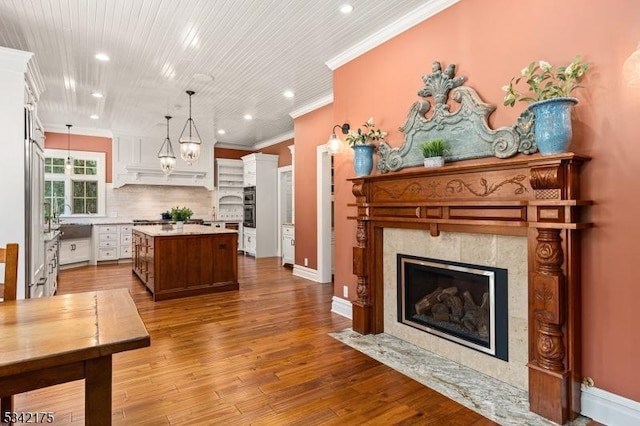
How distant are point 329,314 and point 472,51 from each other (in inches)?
123

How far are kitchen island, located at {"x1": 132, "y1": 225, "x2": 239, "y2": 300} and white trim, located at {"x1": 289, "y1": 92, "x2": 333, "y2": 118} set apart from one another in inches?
100

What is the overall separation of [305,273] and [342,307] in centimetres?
227

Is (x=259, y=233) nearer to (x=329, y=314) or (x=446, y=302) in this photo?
(x=329, y=314)

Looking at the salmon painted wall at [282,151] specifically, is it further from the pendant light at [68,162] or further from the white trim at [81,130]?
the pendant light at [68,162]

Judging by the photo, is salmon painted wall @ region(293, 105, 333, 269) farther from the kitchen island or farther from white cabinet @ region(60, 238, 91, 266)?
white cabinet @ region(60, 238, 91, 266)

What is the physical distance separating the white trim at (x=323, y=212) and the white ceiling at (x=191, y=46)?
105 centimetres

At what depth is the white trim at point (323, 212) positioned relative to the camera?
5.86m

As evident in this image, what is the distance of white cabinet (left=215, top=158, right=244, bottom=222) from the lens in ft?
31.7

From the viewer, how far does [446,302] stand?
3.00 meters

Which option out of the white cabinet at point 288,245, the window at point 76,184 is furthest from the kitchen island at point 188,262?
the window at point 76,184

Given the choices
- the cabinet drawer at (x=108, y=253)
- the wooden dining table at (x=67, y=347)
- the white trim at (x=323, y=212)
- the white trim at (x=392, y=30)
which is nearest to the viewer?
the wooden dining table at (x=67, y=347)

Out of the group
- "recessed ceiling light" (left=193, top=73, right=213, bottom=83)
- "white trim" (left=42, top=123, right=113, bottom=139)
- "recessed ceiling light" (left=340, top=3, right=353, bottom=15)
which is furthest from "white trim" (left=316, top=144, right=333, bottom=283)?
"white trim" (left=42, top=123, right=113, bottom=139)

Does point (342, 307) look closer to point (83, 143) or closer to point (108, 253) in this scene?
point (108, 253)

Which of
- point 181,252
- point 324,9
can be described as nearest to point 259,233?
point 181,252
